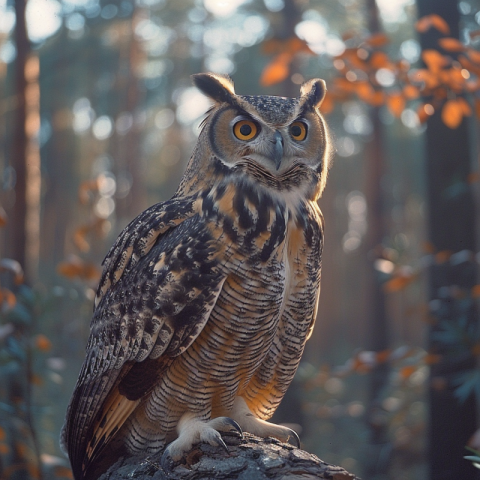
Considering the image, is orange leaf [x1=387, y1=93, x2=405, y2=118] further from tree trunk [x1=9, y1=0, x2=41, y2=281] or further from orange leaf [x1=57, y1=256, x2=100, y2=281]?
tree trunk [x1=9, y1=0, x2=41, y2=281]

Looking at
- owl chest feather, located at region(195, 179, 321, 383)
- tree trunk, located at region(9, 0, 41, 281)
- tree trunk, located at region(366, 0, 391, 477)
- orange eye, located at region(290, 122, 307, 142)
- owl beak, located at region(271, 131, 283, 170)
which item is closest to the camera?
owl chest feather, located at region(195, 179, 321, 383)

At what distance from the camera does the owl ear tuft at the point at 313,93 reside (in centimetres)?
187

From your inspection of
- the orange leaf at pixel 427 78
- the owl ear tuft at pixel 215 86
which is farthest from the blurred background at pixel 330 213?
the owl ear tuft at pixel 215 86

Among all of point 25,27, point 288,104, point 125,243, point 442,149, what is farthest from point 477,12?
point 25,27

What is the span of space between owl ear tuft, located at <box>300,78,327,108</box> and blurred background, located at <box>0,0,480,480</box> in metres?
0.39

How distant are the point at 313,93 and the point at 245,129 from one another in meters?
0.35

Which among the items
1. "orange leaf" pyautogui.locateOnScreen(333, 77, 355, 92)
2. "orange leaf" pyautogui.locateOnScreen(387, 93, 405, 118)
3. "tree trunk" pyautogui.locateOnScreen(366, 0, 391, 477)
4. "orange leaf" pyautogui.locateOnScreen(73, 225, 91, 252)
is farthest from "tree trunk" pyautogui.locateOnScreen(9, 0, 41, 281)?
"tree trunk" pyautogui.locateOnScreen(366, 0, 391, 477)

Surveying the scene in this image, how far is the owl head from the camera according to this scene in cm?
169

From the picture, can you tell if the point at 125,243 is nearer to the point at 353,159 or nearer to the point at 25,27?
the point at 25,27

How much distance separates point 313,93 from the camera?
6.27 ft

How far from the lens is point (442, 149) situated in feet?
12.3

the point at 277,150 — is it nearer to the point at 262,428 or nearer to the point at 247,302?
the point at 247,302

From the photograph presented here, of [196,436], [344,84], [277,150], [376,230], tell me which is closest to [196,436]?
[196,436]

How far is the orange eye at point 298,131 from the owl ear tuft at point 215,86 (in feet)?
0.77
